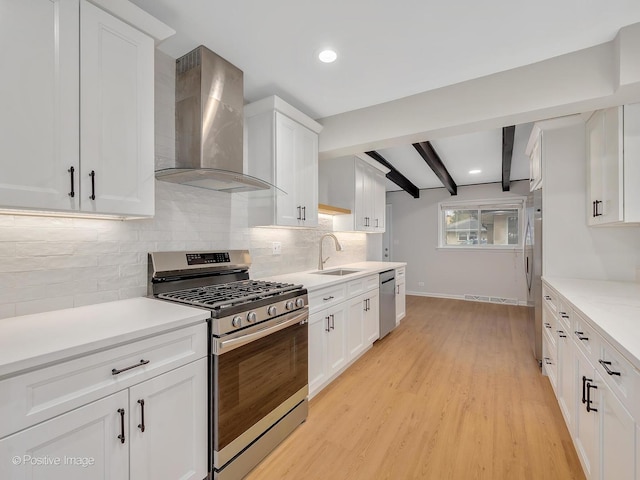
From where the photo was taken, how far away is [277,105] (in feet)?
8.04

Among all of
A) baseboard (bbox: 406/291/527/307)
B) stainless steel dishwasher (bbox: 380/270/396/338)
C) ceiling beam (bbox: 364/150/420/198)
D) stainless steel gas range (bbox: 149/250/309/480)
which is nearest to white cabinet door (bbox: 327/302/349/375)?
stainless steel gas range (bbox: 149/250/309/480)

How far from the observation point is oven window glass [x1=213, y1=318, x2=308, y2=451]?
148 centimetres

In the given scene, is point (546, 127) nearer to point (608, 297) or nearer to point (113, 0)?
point (608, 297)

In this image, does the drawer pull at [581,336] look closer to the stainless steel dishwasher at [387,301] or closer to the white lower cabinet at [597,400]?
the white lower cabinet at [597,400]

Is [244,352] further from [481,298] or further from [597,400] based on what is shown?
[481,298]

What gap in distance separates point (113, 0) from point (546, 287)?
3.59 meters

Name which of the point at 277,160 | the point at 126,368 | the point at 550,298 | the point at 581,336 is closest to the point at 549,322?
the point at 550,298

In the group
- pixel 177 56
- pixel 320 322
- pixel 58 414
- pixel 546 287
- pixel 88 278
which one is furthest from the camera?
pixel 546 287

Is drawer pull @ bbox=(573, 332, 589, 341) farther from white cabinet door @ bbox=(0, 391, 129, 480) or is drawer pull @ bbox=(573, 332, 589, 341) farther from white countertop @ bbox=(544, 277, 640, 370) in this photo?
white cabinet door @ bbox=(0, 391, 129, 480)

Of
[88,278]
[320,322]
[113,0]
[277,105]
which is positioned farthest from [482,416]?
[113,0]

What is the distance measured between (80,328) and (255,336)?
775 millimetres

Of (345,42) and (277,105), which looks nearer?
(345,42)

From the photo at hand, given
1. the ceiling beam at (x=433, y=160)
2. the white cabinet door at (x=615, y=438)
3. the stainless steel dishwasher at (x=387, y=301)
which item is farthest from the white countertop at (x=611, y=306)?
the ceiling beam at (x=433, y=160)

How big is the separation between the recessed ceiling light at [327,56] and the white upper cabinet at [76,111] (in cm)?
102
